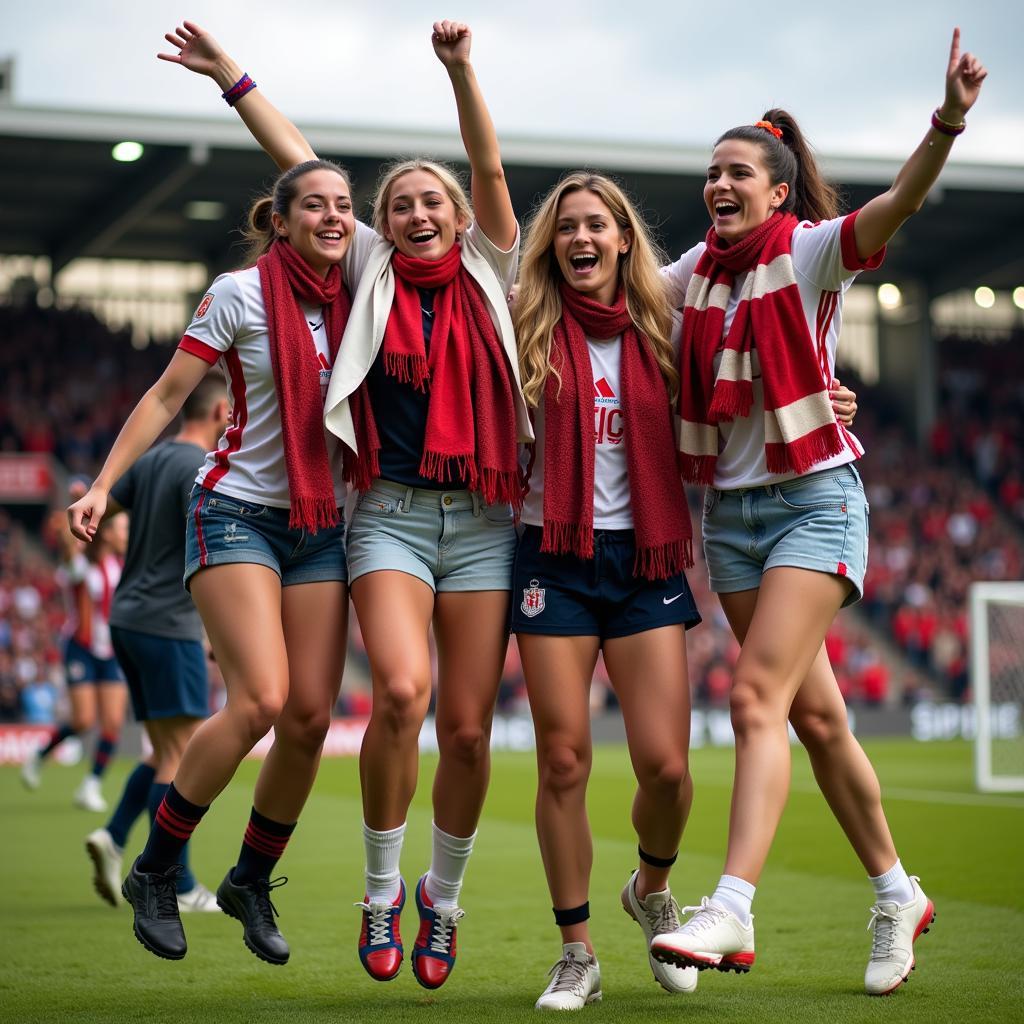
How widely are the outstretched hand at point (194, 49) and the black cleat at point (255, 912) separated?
289 cm

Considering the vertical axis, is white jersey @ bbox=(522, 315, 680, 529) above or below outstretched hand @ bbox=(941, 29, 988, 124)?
below

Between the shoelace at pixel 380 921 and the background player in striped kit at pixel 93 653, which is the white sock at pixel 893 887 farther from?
the background player in striped kit at pixel 93 653

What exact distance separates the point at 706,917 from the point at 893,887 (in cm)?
109

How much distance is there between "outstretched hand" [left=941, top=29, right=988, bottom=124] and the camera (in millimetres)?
4316

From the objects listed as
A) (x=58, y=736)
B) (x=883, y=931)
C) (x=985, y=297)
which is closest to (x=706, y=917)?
(x=883, y=931)

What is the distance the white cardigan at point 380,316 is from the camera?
4.73m

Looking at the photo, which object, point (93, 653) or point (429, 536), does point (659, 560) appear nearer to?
point (429, 536)

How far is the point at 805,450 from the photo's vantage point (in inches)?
182

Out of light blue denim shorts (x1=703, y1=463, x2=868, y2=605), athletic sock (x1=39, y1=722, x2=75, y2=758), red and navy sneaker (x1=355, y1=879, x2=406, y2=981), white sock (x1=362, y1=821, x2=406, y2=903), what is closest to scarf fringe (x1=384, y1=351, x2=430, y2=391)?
light blue denim shorts (x1=703, y1=463, x2=868, y2=605)

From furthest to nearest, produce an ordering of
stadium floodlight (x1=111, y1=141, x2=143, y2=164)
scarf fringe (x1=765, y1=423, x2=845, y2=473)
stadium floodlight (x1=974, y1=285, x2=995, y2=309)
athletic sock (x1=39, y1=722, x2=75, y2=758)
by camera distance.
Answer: stadium floodlight (x1=974, y1=285, x2=995, y2=309) < stadium floodlight (x1=111, y1=141, x2=143, y2=164) < athletic sock (x1=39, y1=722, x2=75, y2=758) < scarf fringe (x1=765, y1=423, x2=845, y2=473)

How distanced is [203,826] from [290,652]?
21.5 feet

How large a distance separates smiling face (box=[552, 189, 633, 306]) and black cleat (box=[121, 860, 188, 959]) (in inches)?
92.7

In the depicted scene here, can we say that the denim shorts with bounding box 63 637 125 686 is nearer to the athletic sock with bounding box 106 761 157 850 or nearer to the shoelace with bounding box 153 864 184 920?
the athletic sock with bounding box 106 761 157 850

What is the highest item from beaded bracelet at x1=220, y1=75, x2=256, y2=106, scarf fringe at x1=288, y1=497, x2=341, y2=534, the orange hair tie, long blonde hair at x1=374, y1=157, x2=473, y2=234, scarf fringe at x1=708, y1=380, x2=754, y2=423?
beaded bracelet at x1=220, y1=75, x2=256, y2=106
